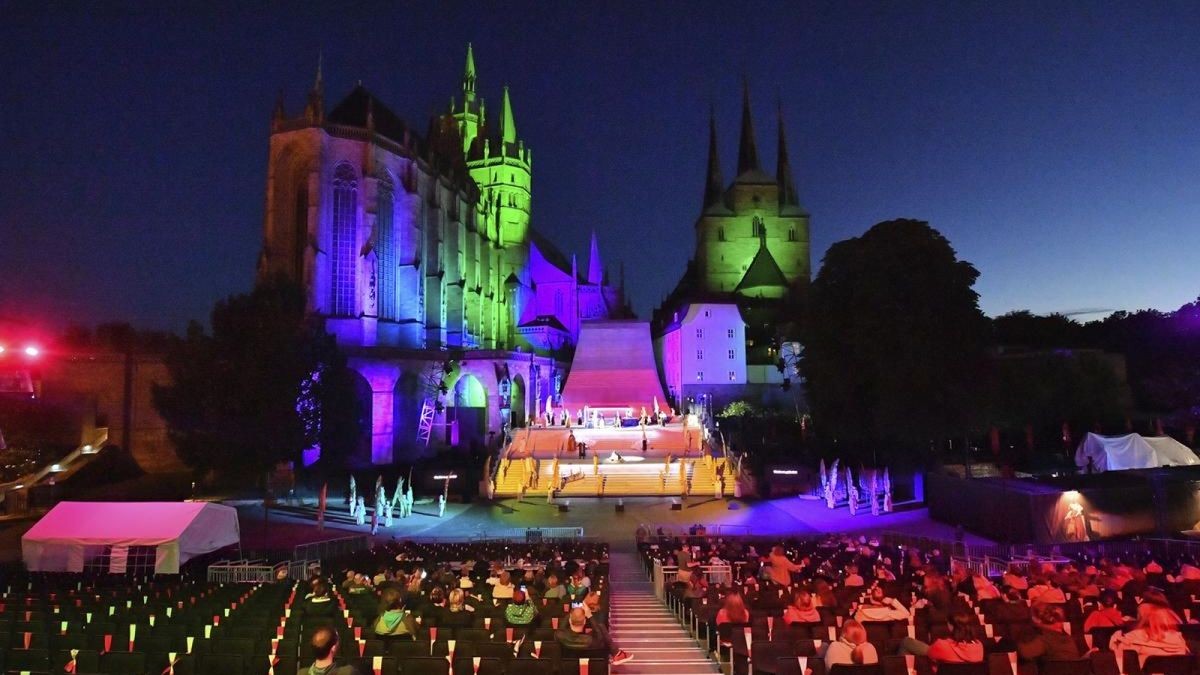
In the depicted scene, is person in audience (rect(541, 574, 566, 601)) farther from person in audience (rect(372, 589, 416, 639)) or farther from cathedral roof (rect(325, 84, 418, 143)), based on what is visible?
cathedral roof (rect(325, 84, 418, 143))

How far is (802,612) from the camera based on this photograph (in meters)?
7.70

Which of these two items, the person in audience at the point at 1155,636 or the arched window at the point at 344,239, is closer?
the person in audience at the point at 1155,636

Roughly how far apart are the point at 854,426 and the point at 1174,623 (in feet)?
88.6

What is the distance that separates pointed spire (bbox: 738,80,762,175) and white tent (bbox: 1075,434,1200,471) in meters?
61.1

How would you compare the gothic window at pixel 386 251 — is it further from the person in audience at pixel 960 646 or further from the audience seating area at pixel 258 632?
the person in audience at pixel 960 646

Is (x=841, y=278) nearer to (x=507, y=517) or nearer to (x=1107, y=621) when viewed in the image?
(x=507, y=517)

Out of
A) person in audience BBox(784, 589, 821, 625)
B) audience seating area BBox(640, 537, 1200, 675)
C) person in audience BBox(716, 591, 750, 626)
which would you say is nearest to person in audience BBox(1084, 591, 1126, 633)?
audience seating area BBox(640, 537, 1200, 675)

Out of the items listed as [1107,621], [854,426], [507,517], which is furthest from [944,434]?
[1107,621]

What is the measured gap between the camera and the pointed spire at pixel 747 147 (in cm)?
8642

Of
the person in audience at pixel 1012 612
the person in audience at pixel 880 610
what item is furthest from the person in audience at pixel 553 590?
the person in audience at pixel 1012 612

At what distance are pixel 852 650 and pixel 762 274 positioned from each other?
72332 millimetres

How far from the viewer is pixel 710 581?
1326cm

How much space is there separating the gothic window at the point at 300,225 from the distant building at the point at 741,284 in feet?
103

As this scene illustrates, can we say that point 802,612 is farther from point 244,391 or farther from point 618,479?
point 244,391
